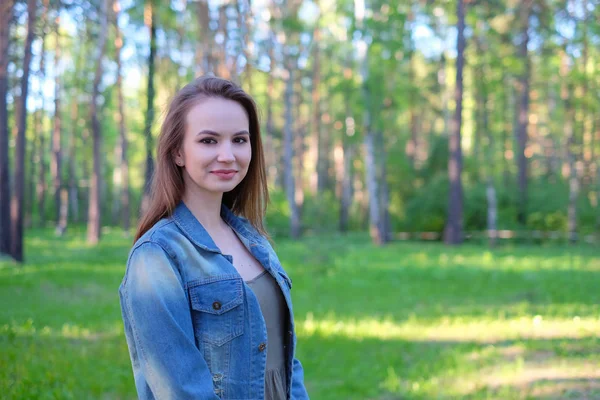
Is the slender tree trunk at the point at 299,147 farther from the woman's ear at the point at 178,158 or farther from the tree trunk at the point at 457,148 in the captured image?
the woman's ear at the point at 178,158

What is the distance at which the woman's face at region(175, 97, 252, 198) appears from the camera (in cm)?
243

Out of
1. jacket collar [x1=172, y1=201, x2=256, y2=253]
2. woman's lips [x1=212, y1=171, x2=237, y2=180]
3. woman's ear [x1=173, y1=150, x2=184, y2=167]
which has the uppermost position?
woman's ear [x1=173, y1=150, x2=184, y2=167]

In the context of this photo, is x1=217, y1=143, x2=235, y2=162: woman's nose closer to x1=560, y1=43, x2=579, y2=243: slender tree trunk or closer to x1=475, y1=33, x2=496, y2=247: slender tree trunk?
x1=475, y1=33, x2=496, y2=247: slender tree trunk

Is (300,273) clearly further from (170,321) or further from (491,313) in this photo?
(170,321)

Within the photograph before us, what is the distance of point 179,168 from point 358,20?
26.4 metres

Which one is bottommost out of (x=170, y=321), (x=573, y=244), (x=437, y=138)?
(x=573, y=244)

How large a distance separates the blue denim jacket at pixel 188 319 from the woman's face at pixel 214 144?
147mm

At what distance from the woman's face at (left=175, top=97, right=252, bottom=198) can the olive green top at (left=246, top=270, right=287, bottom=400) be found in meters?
0.38

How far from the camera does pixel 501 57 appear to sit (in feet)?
97.6

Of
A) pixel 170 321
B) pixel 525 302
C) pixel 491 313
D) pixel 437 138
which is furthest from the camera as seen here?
pixel 437 138

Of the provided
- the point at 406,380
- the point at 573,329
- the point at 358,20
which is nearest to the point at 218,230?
the point at 406,380

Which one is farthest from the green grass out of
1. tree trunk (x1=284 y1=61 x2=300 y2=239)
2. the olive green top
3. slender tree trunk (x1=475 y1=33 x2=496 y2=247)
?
tree trunk (x1=284 y1=61 x2=300 y2=239)

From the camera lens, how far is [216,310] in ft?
7.40

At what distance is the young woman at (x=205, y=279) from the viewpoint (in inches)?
83.4
